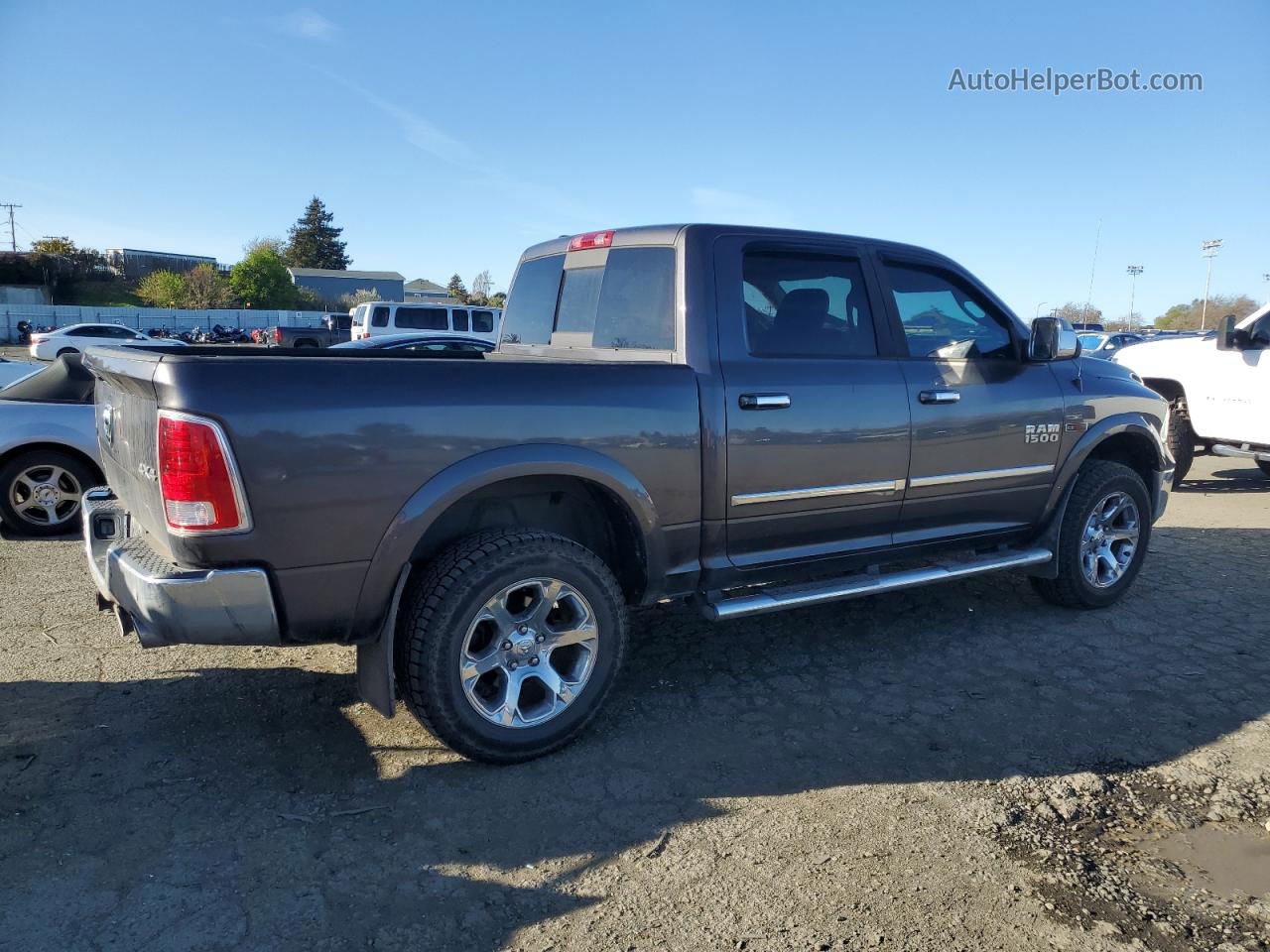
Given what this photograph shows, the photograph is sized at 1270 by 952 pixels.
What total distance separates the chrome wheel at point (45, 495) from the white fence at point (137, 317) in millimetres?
46932

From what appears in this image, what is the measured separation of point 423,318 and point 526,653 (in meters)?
21.4

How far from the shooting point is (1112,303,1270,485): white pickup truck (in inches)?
318

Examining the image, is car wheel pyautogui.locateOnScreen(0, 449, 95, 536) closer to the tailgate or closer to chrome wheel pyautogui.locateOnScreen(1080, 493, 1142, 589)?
the tailgate

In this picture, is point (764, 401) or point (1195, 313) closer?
point (764, 401)

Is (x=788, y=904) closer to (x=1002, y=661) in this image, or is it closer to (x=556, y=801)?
(x=556, y=801)

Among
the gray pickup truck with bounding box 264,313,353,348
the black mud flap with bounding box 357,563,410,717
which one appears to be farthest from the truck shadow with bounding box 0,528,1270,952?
the gray pickup truck with bounding box 264,313,353,348

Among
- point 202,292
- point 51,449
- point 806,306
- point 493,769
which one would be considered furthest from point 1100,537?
point 202,292

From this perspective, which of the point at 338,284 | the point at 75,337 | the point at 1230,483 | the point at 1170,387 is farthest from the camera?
the point at 338,284

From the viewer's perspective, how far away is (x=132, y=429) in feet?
10.0

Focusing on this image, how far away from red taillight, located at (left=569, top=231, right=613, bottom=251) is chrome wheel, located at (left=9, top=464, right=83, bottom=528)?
448 cm

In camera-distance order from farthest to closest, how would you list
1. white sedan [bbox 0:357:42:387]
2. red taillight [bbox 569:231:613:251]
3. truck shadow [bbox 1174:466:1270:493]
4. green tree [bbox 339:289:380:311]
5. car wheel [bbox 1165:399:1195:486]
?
green tree [bbox 339:289:380:311] < truck shadow [bbox 1174:466:1270:493] < car wheel [bbox 1165:399:1195:486] < white sedan [bbox 0:357:42:387] < red taillight [bbox 569:231:613:251]

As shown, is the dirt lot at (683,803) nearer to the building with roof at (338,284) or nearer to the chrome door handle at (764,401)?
the chrome door handle at (764,401)

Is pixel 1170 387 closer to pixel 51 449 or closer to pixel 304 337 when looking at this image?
pixel 51 449

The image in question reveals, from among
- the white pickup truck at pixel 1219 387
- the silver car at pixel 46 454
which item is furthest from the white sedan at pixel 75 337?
the white pickup truck at pixel 1219 387
